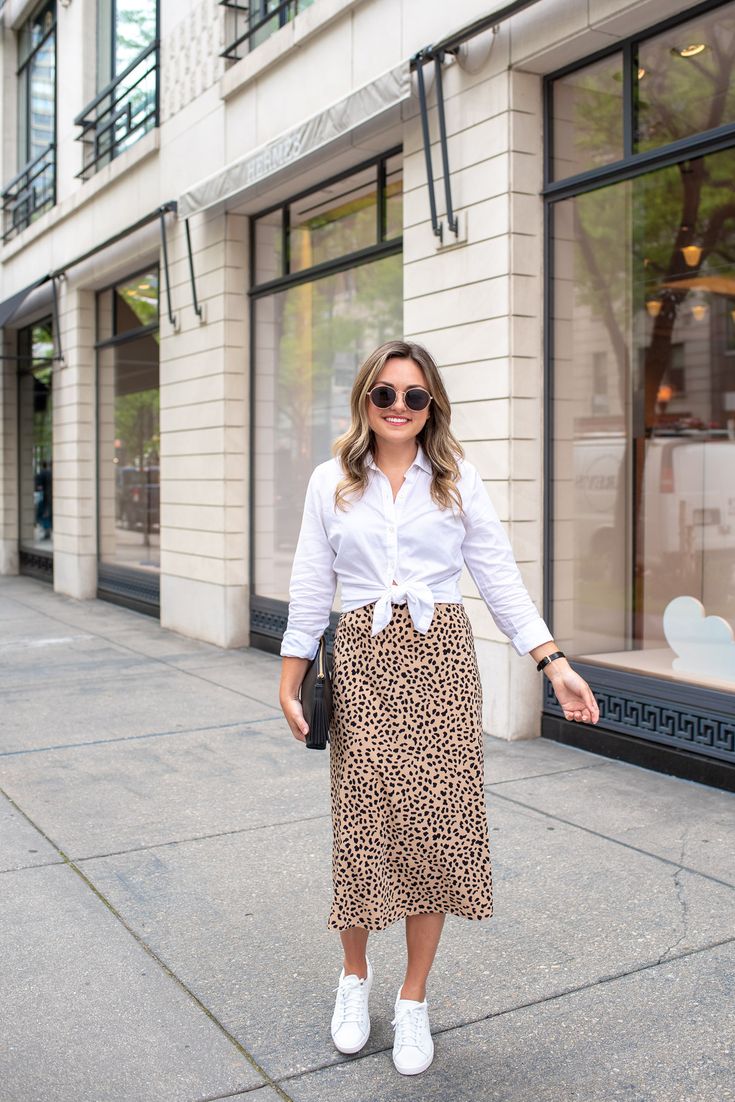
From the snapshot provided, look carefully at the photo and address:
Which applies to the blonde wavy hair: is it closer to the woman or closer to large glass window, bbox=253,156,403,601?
the woman

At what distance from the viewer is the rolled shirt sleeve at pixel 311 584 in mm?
3264

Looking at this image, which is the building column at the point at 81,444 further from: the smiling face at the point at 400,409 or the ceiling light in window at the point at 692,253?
the smiling face at the point at 400,409

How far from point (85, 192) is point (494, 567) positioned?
12.5 m

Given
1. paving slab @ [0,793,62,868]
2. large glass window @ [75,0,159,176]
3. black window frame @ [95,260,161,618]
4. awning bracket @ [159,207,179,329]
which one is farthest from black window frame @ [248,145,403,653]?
paving slab @ [0,793,62,868]

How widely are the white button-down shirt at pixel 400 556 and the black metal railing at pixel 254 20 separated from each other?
7.60 meters

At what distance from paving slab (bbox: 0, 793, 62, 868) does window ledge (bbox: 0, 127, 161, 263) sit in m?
8.62

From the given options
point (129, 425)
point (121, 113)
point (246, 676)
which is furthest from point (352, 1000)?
point (121, 113)

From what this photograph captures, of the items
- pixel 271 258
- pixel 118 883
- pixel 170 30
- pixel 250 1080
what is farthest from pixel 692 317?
pixel 250 1080

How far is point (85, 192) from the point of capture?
14180mm

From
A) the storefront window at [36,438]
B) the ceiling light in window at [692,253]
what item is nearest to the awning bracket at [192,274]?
the ceiling light in window at [692,253]

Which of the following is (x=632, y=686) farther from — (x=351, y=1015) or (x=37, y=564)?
(x=37, y=564)

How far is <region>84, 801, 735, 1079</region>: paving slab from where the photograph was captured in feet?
11.5

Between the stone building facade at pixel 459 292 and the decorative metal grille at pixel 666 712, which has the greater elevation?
the stone building facade at pixel 459 292

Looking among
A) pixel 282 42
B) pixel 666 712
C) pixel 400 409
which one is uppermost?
pixel 282 42
